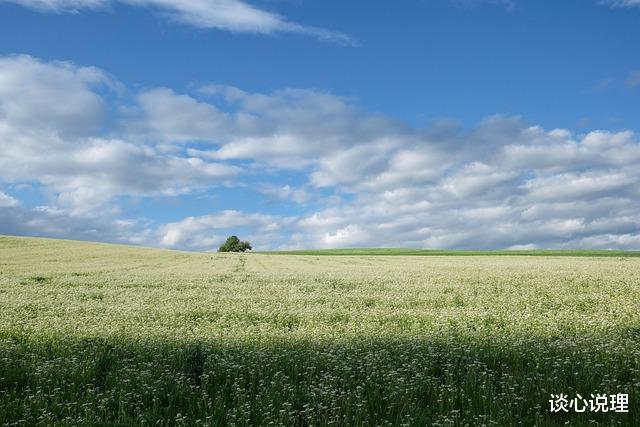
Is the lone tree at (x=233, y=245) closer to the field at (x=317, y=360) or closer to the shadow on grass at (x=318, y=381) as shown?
the field at (x=317, y=360)

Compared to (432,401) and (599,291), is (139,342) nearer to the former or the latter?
(432,401)

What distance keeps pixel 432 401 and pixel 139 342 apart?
7716mm

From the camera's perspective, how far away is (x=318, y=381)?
9.75 m

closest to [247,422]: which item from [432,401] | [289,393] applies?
[289,393]

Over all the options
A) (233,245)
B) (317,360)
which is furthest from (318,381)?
(233,245)

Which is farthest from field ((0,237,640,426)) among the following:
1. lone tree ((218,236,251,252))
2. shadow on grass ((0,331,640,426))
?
lone tree ((218,236,251,252))

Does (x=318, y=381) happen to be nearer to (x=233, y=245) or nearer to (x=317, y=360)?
(x=317, y=360)

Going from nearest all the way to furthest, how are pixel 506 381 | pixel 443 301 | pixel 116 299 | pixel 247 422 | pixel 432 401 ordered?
pixel 247 422 → pixel 432 401 → pixel 506 381 → pixel 443 301 → pixel 116 299

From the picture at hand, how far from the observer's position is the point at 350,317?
1727 cm

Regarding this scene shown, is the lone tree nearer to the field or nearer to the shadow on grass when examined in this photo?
the field

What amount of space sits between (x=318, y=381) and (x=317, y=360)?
1.07 metres

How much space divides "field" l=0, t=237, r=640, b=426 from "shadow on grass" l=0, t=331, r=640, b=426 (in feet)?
0.12

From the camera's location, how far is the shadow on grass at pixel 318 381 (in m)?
7.86

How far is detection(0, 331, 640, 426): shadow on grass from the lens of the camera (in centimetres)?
786
